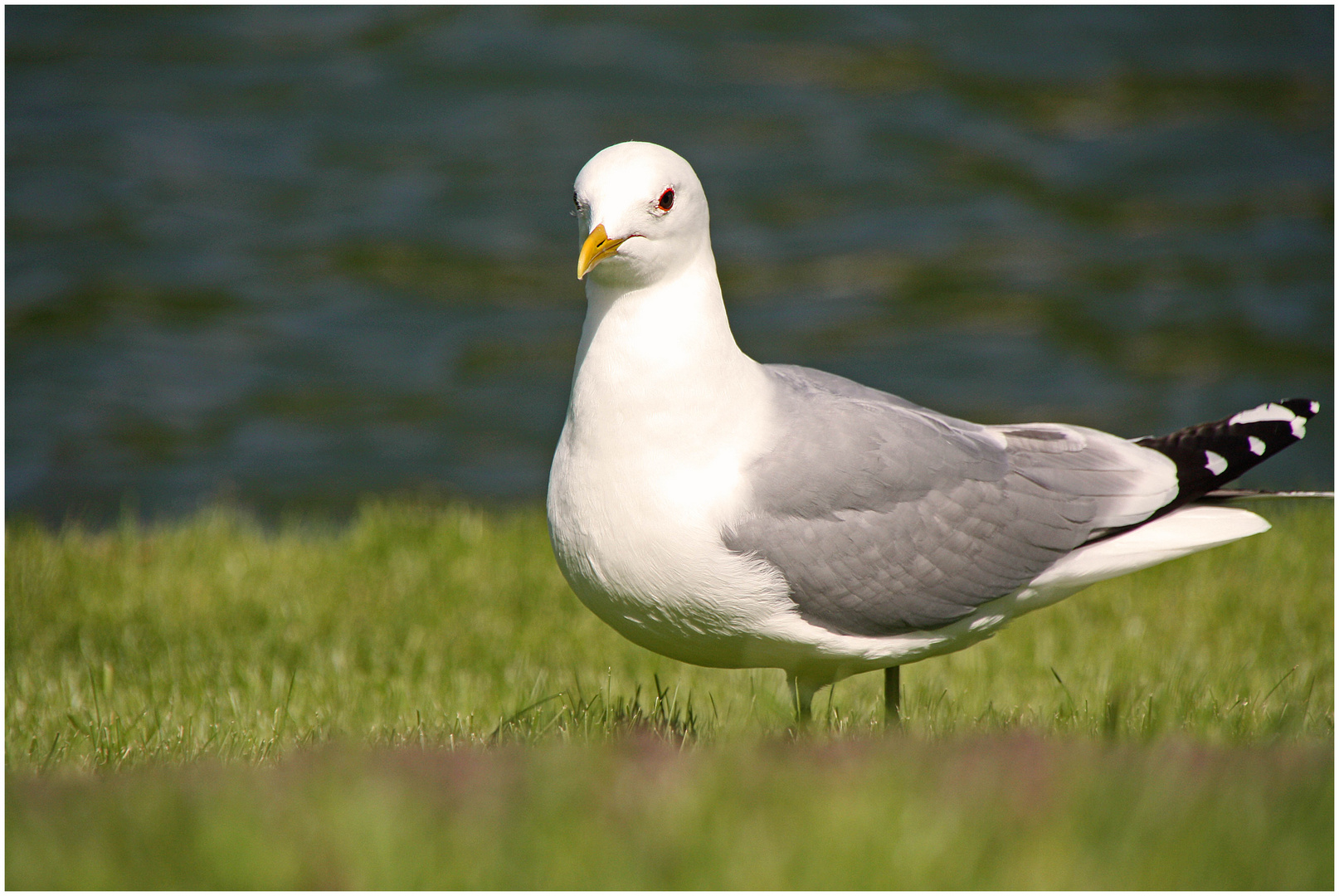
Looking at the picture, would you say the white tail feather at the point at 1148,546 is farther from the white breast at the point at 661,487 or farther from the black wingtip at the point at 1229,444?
the white breast at the point at 661,487

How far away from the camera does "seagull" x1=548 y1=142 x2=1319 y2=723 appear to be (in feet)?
13.5

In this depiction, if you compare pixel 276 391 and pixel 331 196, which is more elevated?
pixel 331 196

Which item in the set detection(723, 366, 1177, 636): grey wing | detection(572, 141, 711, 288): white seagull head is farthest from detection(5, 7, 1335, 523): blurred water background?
detection(572, 141, 711, 288): white seagull head

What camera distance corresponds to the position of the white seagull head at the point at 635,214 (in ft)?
13.3

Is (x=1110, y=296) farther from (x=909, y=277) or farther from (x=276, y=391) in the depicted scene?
(x=276, y=391)

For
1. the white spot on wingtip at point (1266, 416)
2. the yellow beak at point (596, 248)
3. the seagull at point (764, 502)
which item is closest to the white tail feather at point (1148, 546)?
the seagull at point (764, 502)

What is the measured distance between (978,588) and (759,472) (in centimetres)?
84

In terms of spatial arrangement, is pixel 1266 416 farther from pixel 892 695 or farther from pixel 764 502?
pixel 764 502

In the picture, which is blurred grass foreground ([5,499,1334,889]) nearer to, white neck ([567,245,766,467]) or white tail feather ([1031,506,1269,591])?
white tail feather ([1031,506,1269,591])

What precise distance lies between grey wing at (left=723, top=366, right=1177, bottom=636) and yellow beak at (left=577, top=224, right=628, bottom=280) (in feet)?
2.55

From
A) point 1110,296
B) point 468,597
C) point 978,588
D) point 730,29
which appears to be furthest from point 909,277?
point 978,588

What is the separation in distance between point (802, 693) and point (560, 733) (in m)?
0.96

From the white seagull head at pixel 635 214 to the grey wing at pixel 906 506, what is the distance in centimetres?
64

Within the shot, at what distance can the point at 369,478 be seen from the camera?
39.8 ft
